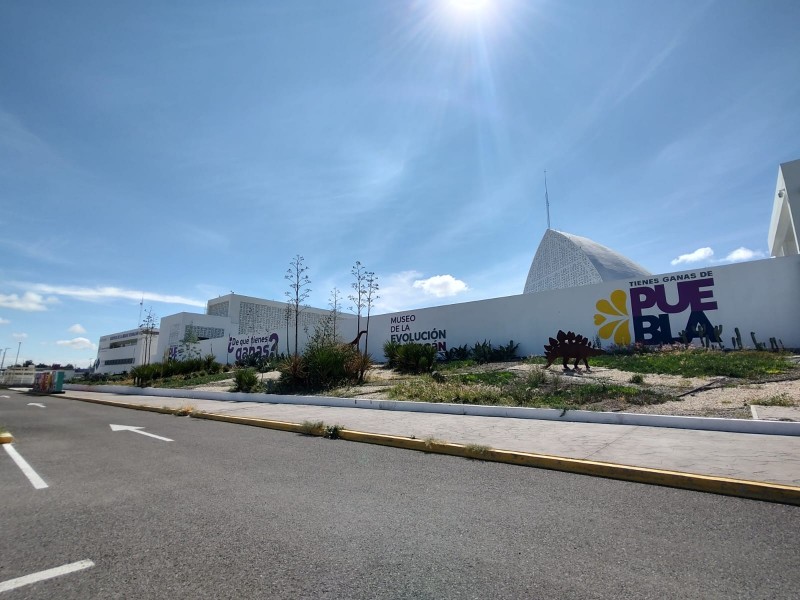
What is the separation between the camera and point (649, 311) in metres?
20.0

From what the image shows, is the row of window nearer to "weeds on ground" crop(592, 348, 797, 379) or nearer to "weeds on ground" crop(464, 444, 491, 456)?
"weeds on ground" crop(592, 348, 797, 379)

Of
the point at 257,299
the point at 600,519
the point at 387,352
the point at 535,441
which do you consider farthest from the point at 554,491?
the point at 257,299

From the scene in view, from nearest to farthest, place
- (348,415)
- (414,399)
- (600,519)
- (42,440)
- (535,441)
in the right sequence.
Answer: (600,519)
(535,441)
(42,440)
(348,415)
(414,399)

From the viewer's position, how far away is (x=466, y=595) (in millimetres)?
2508

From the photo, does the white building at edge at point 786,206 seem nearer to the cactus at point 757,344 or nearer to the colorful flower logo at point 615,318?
the cactus at point 757,344

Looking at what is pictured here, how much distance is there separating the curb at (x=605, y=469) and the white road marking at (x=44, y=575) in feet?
15.9

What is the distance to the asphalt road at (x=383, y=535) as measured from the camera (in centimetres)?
265

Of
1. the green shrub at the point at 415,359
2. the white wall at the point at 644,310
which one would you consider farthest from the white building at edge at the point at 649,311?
the green shrub at the point at 415,359

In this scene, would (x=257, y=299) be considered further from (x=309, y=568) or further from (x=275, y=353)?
(x=309, y=568)

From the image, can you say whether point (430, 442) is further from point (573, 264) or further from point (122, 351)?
point (122, 351)

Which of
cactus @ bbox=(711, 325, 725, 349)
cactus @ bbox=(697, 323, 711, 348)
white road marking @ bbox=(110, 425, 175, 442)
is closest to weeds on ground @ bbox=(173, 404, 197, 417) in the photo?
white road marking @ bbox=(110, 425, 175, 442)

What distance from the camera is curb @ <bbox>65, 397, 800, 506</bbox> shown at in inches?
168

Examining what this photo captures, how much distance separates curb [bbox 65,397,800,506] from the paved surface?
24 cm

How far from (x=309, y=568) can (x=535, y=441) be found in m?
5.00
